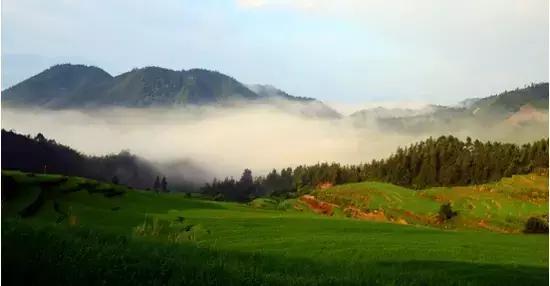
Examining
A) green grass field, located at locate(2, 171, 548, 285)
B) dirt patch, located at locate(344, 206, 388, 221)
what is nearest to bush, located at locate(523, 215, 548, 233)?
dirt patch, located at locate(344, 206, 388, 221)

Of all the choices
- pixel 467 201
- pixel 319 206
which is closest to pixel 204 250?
pixel 467 201

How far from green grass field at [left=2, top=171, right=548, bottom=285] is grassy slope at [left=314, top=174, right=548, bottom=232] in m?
52.4

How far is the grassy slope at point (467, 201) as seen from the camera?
4099 inches

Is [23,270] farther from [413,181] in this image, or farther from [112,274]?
[413,181]

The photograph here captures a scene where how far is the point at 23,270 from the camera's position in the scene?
10.4 meters

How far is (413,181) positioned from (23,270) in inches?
6798

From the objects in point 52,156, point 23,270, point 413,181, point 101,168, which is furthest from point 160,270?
point 101,168

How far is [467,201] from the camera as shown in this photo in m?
115

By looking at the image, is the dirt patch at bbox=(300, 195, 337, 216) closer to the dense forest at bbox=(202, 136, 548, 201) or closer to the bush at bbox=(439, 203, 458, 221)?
the bush at bbox=(439, 203, 458, 221)

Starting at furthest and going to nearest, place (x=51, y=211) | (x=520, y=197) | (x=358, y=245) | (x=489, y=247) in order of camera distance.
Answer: (x=520, y=197) < (x=51, y=211) < (x=489, y=247) < (x=358, y=245)

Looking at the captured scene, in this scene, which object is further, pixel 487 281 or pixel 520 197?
pixel 520 197

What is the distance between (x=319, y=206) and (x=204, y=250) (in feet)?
351

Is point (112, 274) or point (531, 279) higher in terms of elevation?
point (112, 274)

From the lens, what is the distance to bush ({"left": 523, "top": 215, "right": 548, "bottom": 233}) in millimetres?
89500
